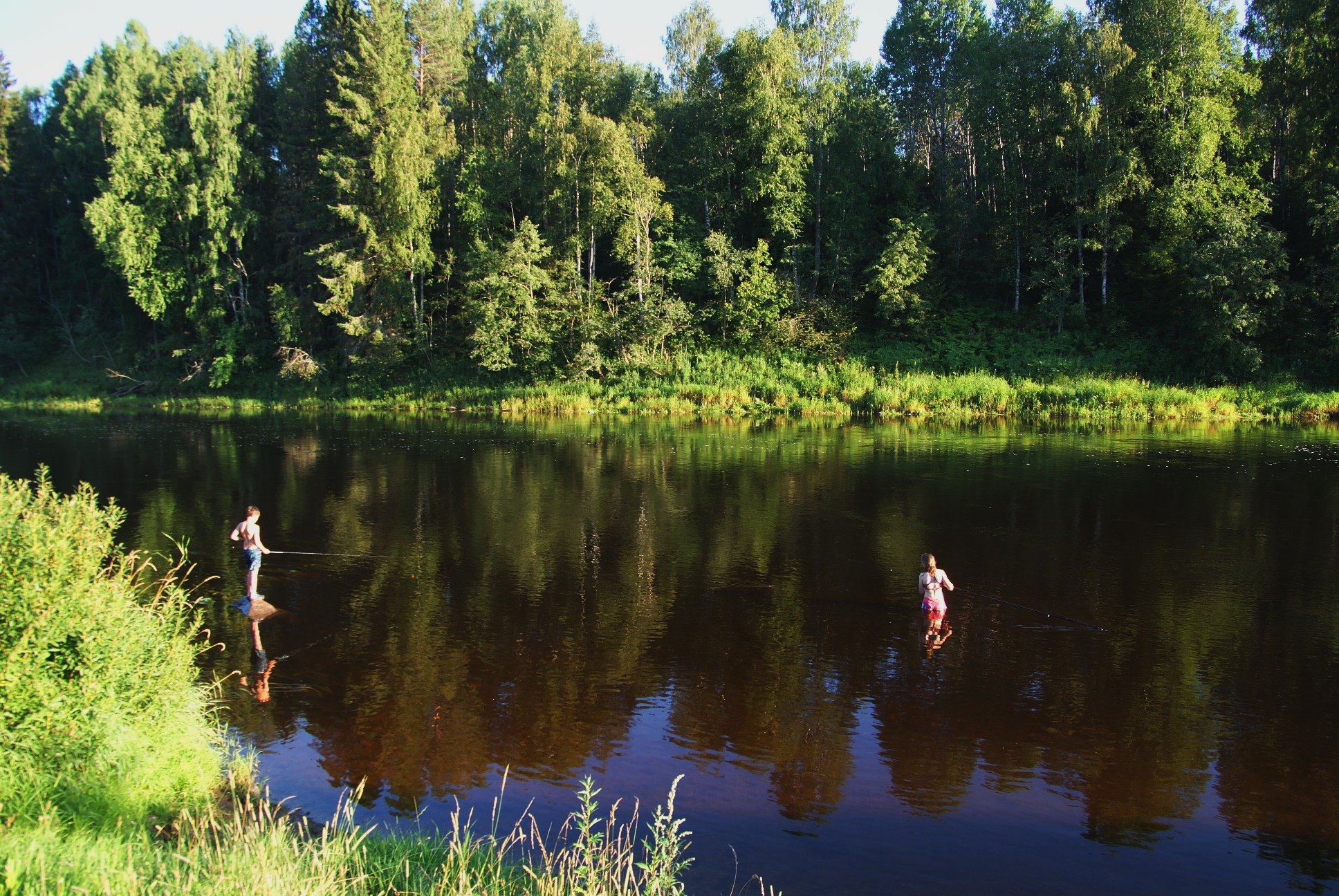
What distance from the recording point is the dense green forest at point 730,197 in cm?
4256

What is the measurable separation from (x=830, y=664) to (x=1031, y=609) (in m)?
4.34

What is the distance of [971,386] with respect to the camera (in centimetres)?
4269

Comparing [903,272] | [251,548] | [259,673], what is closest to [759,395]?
[903,272]

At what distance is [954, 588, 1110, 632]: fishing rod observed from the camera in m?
14.0

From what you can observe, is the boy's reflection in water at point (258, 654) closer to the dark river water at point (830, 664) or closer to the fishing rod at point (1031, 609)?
the dark river water at point (830, 664)

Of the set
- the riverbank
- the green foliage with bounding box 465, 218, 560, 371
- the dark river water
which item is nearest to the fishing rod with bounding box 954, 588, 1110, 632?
the dark river water

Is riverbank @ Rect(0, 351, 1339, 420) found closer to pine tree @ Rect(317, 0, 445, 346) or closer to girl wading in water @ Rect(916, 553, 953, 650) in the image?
pine tree @ Rect(317, 0, 445, 346)

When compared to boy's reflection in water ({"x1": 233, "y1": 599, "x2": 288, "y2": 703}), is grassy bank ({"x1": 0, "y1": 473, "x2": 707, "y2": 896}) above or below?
above

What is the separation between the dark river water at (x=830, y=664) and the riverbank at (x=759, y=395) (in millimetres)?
14997

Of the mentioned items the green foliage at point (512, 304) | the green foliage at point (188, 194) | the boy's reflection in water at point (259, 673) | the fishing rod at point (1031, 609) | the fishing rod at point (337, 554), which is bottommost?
the boy's reflection in water at point (259, 673)

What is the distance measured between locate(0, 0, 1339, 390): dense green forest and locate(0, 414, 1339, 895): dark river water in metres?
21.6

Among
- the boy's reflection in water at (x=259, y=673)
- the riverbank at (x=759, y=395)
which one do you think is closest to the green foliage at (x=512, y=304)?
the riverbank at (x=759, y=395)

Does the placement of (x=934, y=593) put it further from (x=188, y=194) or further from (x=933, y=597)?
(x=188, y=194)

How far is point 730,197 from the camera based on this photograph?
52.2m
